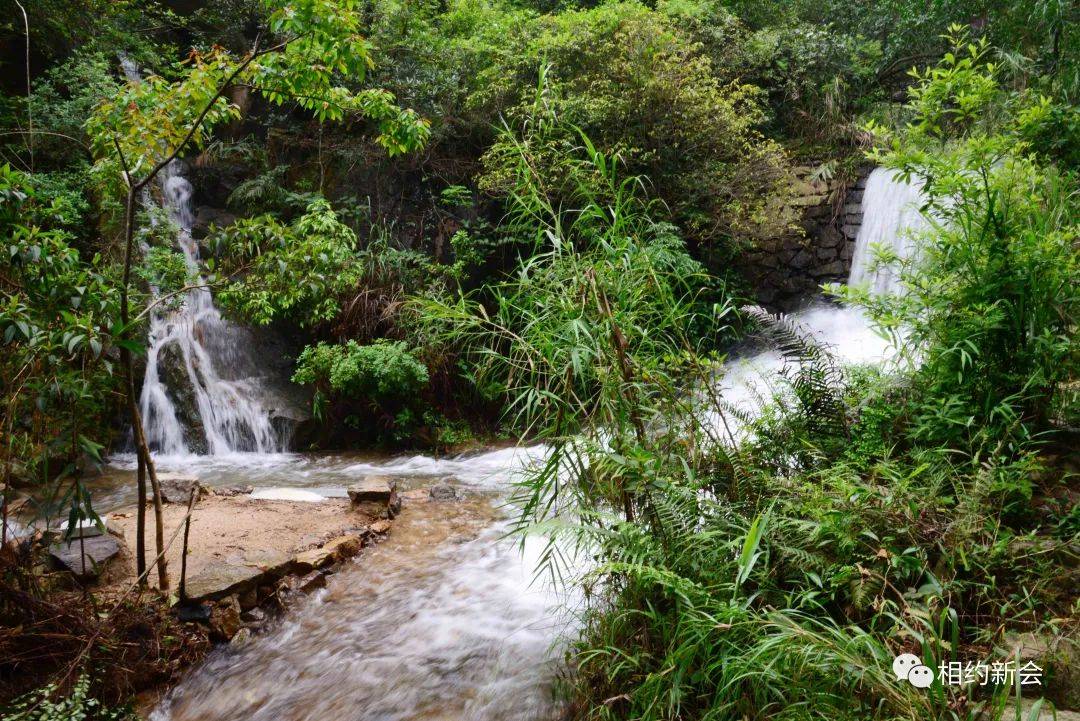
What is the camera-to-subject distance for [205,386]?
27.8 ft

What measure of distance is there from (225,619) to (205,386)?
5.64 m

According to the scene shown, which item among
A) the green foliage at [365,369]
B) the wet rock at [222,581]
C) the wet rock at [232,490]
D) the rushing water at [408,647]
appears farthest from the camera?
the green foliage at [365,369]

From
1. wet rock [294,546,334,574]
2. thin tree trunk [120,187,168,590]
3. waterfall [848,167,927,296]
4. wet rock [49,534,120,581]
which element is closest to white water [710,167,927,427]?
waterfall [848,167,927,296]

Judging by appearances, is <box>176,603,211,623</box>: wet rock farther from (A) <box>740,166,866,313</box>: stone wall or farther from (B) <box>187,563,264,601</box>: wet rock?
(A) <box>740,166,866,313</box>: stone wall

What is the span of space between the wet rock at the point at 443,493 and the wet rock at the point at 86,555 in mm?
2918

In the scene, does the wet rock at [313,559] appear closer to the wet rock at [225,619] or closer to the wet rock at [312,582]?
the wet rock at [312,582]

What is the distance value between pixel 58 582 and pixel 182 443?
521 centimetres

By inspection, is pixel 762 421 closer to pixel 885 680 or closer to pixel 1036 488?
pixel 1036 488

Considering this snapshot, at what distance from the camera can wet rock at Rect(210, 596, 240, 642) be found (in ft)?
11.9

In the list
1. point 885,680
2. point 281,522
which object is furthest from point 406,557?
point 885,680

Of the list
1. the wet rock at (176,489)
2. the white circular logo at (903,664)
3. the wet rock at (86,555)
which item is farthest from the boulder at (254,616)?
the white circular logo at (903,664)

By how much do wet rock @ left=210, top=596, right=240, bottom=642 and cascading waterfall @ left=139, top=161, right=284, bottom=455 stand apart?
5000 millimetres

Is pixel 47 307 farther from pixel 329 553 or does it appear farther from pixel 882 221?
pixel 882 221
